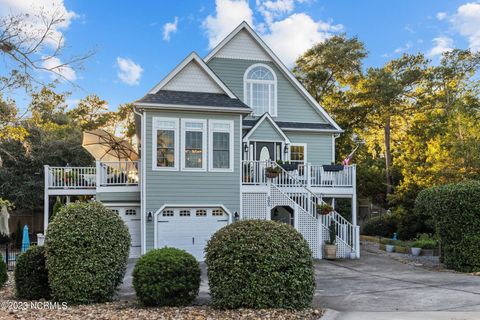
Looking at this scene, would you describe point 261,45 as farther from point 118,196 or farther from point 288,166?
point 118,196

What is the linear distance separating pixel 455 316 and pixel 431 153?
15.9 metres

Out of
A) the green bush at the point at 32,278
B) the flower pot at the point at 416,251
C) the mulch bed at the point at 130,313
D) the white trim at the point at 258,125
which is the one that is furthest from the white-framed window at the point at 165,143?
the flower pot at the point at 416,251

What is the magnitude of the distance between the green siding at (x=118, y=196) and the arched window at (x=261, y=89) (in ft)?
20.8

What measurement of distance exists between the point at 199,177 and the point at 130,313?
9.17 metres

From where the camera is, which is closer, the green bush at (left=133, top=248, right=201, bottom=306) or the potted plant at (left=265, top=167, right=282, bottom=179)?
the green bush at (left=133, top=248, right=201, bottom=306)

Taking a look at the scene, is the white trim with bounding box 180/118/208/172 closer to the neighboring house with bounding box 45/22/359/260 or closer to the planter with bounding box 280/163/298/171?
the neighboring house with bounding box 45/22/359/260

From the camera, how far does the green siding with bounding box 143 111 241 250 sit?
1611 centimetres

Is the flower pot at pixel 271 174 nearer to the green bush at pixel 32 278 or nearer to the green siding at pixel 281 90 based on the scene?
the green siding at pixel 281 90

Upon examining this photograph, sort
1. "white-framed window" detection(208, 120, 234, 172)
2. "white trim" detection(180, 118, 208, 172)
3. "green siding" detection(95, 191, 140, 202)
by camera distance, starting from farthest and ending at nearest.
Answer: "green siding" detection(95, 191, 140, 202)
"white-framed window" detection(208, 120, 234, 172)
"white trim" detection(180, 118, 208, 172)

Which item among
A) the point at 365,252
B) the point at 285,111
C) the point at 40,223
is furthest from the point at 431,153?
the point at 40,223

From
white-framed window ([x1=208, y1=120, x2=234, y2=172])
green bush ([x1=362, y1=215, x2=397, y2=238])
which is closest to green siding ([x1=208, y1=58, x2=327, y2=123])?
white-framed window ([x1=208, y1=120, x2=234, y2=172])

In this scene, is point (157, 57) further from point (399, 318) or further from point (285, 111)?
point (399, 318)

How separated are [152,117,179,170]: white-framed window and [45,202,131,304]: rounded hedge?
7.37 m

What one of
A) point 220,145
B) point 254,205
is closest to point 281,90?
point 220,145
